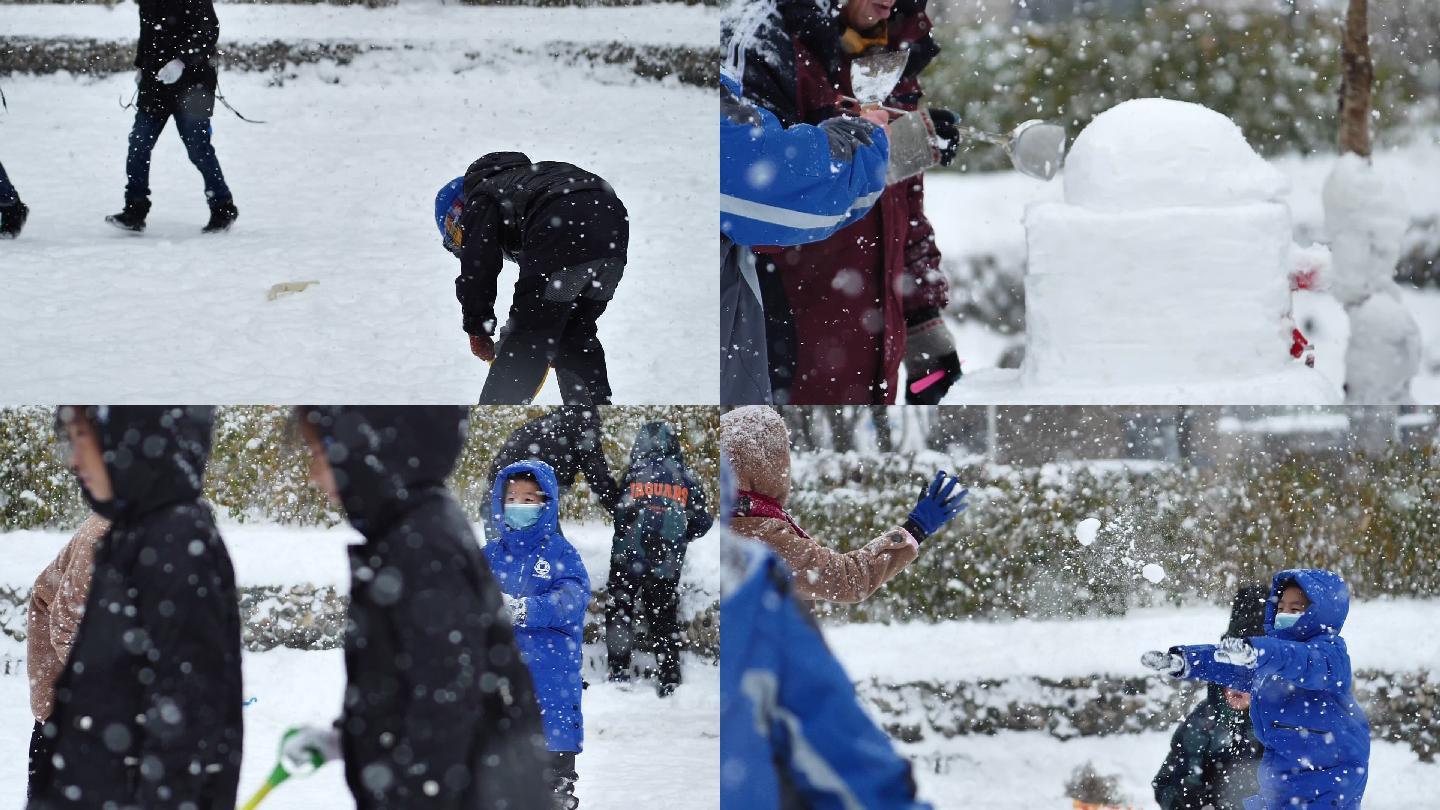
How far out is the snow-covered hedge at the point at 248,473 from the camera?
1.63 meters

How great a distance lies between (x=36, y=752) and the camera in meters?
1.58

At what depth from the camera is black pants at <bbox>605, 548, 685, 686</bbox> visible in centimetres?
186

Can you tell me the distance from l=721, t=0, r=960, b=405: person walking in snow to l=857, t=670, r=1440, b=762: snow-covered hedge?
2.00 ft

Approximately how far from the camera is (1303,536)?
220cm

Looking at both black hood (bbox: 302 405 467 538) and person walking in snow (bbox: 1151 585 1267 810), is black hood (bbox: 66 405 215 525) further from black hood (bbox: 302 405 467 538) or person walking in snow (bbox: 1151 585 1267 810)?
person walking in snow (bbox: 1151 585 1267 810)

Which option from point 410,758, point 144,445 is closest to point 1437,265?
point 410,758

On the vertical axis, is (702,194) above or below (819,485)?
above

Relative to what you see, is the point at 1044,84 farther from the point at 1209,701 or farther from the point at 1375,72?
the point at 1209,701

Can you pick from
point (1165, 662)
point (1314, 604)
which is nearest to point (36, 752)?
point (1165, 662)

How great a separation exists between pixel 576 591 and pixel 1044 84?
1026 millimetres

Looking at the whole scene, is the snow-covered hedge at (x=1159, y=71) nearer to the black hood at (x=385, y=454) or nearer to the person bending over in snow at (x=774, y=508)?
the person bending over in snow at (x=774, y=508)

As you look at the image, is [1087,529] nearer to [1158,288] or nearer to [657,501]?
[1158,288]

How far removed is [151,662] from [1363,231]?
1814 mm

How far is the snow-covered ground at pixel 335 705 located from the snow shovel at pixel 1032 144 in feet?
2.40
